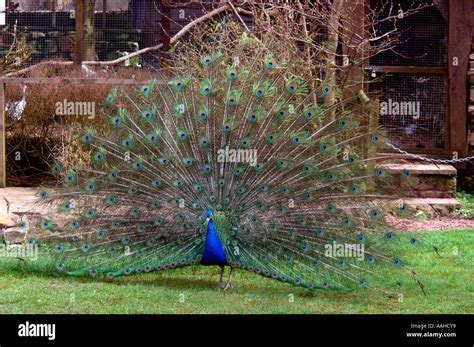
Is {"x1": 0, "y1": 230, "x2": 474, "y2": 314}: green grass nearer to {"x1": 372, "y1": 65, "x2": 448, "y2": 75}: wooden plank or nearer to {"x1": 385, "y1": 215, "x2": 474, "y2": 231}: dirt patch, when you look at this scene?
{"x1": 385, "y1": 215, "x2": 474, "y2": 231}: dirt patch

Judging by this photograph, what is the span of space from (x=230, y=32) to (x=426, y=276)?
5118 millimetres

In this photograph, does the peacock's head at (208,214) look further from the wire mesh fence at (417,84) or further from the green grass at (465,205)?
the wire mesh fence at (417,84)

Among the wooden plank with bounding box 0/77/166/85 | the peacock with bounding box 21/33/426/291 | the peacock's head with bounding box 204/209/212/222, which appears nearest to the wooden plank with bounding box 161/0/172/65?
the wooden plank with bounding box 0/77/166/85

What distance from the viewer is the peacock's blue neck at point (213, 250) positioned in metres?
7.43

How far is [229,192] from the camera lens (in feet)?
25.3

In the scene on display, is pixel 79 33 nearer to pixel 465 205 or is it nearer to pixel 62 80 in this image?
pixel 62 80

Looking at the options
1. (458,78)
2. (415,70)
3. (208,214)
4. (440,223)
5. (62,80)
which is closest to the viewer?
(208,214)

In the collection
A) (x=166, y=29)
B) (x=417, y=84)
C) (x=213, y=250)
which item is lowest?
(x=213, y=250)

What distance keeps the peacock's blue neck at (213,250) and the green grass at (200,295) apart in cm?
28

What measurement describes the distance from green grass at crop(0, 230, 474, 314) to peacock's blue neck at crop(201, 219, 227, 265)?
11.2 inches

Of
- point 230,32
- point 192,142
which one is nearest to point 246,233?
point 192,142

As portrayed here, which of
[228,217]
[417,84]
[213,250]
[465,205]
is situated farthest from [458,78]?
[213,250]

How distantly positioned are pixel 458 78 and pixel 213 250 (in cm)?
752

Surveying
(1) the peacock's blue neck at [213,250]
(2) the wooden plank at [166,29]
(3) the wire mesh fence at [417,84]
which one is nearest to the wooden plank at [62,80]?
(2) the wooden plank at [166,29]
